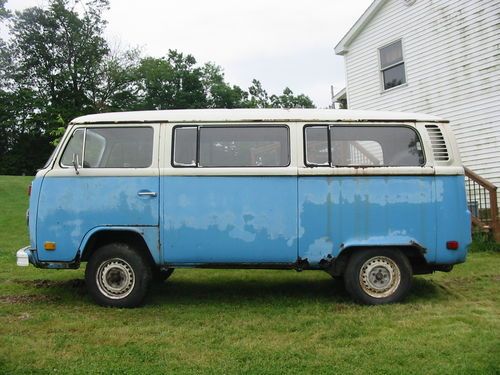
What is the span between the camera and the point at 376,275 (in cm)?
601

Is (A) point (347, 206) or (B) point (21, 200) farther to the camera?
(B) point (21, 200)

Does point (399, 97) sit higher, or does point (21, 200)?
point (399, 97)

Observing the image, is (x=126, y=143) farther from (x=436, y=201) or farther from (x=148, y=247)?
(x=436, y=201)

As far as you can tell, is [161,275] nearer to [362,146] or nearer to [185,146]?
[185,146]

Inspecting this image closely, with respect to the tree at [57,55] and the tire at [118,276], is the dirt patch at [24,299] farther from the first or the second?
the tree at [57,55]

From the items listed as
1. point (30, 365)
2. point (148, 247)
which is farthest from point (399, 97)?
point (30, 365)

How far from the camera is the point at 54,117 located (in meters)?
43.7

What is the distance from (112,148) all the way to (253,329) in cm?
286

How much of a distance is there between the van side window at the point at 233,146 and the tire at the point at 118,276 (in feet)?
4.27

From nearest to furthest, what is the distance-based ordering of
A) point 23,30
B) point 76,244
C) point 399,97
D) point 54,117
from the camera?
point 76,244 → point 399,97 → point 54,117 → point 23,30

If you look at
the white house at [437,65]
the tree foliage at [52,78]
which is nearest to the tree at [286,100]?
the tree foliage at [52,78]

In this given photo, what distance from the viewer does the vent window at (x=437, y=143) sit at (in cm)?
597

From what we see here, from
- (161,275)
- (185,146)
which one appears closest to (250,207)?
(185,146)

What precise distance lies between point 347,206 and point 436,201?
1086 millimetres
